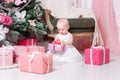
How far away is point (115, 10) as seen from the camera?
8.37 ft

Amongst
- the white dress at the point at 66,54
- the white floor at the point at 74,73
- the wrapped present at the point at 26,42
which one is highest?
the wrapped present at the point at 26,42

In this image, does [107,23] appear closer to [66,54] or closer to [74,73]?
[66,54]

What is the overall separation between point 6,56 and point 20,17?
49 cm

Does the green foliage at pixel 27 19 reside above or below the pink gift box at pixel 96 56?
above

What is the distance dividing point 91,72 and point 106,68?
0.20 meters

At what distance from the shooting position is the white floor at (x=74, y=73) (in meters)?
1.57

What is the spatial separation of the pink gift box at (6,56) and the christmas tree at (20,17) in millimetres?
211

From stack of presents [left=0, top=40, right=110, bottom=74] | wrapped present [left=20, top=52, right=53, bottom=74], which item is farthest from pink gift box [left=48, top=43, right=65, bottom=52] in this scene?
wrapped present [left=20, top=52, right=53, bottom=74]

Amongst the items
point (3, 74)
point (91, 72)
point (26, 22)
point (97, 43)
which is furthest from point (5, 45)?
point (97, 43)

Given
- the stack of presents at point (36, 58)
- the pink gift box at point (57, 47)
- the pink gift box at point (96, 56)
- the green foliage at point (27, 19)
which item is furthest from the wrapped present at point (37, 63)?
the green foliage at point (27, 19)

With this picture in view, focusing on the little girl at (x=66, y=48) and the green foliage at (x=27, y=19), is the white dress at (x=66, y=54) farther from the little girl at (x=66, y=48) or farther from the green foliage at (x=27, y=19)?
the green foliage at (x=27, y=19)

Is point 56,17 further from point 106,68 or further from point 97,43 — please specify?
point 106,68

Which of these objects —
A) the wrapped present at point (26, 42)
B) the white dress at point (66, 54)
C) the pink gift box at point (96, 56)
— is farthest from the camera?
the wrapped present at point (26, 42)

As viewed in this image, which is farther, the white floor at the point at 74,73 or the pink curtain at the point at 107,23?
the pink curtain at the point at 107,23
